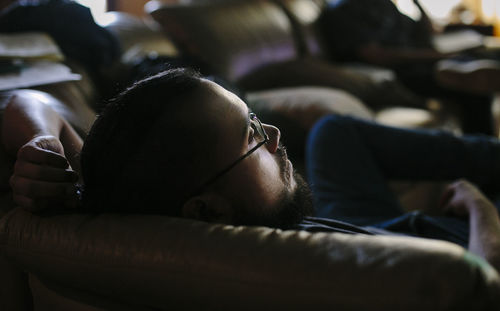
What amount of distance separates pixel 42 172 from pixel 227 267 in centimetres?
30

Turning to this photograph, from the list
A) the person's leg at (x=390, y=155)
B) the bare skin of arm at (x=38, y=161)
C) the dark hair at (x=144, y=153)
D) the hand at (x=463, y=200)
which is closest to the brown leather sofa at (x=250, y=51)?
the person's leg at (x=390, y=155)

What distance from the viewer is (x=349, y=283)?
0.43 m

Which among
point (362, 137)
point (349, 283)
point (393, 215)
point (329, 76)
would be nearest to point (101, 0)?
point (329, 76)

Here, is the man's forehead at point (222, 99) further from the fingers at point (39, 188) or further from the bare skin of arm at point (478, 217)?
the bare skin of arm at point (478, 217)

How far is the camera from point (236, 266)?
1.55 ft

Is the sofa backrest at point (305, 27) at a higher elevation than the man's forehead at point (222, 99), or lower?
lower

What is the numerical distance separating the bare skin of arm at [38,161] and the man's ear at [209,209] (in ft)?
0.51

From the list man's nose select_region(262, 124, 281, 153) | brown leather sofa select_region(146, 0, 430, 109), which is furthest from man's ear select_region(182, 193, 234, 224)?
brown leather sofa select_region(146, 0, 430, 109)

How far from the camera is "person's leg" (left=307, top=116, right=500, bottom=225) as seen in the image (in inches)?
49.1

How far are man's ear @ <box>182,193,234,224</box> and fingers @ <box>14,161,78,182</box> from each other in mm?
167

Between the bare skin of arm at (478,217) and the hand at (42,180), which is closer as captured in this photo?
the hand at (42,180)

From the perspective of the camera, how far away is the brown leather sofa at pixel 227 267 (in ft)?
1.35

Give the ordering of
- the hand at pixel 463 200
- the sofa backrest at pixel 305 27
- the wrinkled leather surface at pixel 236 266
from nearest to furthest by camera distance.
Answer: the wrinkled leather surface at pixel 236 266 < the hand at pixel 463 200 < the sofa backrest at pixel 305 27

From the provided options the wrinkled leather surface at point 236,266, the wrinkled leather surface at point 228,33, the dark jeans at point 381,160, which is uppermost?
the wrinkled leather surface at point 236,266
